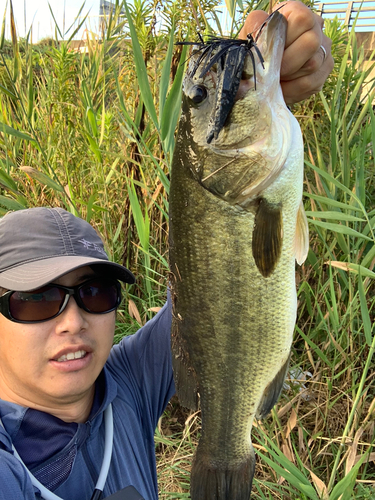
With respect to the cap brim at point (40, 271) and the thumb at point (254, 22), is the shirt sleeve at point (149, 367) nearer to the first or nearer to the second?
the cap brim at point (40, 271)

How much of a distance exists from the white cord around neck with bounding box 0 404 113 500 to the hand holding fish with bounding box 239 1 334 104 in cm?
126

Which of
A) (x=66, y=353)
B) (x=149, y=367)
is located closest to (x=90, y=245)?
(x=66, y=353)

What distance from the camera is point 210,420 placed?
5.04 ft

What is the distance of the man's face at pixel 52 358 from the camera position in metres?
1.38

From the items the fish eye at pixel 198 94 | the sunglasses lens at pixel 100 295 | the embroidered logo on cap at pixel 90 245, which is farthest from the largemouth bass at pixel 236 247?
the embroidered logo on cap at pixel 90 245

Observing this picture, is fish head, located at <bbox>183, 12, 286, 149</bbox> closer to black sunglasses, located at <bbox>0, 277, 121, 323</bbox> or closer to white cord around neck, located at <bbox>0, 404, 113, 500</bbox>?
black sunglasses, located at <bbox>0, 277, 121, 323</bbox>

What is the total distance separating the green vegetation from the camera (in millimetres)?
2051

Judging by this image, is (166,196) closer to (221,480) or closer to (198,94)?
(198,94)

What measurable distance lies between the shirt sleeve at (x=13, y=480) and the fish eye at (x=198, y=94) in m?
1.15

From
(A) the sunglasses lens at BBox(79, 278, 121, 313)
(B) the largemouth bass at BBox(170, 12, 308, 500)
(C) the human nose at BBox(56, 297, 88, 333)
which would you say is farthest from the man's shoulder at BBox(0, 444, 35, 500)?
(B) the largemouth bass at BBox(170, 12, 308, 500)

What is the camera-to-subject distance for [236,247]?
4.43ft

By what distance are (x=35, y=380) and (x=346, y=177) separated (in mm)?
1611

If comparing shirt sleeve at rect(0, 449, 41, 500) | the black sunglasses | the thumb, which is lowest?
shirt sleeve at rect(0, 449, 41, 500)

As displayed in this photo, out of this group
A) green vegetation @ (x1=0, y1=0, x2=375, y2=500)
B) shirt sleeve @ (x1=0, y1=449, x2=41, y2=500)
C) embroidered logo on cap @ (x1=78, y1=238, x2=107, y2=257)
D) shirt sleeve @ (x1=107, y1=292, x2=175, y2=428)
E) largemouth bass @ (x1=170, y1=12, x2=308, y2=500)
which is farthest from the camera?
green vegetation @ (x1=0, y1=0, x2=375, y2=500)
